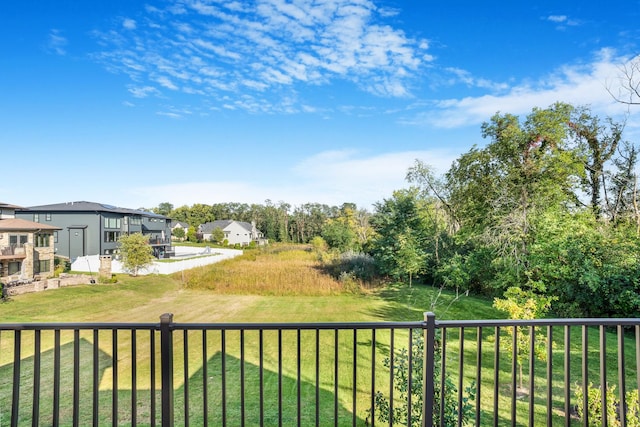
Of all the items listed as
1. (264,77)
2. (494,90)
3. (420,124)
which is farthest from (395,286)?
(264,77)

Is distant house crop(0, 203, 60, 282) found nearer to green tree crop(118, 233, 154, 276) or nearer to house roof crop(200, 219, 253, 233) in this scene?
green tree crop(118, 233, 154, 276)

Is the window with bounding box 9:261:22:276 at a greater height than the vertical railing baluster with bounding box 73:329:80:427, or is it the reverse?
the vertical railing baluster with bounding box 73:329:80:427

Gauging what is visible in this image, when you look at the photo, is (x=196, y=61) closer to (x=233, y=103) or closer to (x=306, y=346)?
(x=233, y=103)

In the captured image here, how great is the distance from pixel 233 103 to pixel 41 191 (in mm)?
10812

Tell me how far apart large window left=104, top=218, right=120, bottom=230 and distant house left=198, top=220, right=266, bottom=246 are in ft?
41.8

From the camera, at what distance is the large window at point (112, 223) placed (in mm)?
18266

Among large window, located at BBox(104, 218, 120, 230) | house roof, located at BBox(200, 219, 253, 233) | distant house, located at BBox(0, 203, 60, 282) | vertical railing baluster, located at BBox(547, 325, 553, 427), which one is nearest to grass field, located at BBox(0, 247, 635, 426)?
vertical railing baluster, located at BBox(547, 325, 553, 427)

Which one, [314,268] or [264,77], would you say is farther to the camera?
[314,268]

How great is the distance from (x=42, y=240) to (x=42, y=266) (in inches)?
40.9

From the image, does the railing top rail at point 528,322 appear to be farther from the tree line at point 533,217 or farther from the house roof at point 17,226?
the house roof at point 17,226

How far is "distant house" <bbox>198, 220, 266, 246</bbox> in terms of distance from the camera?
3250 centimetres

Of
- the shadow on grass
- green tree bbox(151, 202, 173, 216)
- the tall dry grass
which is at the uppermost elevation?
green tree bbox(151, 202, 173, 216)

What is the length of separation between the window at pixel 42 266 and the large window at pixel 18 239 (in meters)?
0.95

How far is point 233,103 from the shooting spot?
9.91 m
